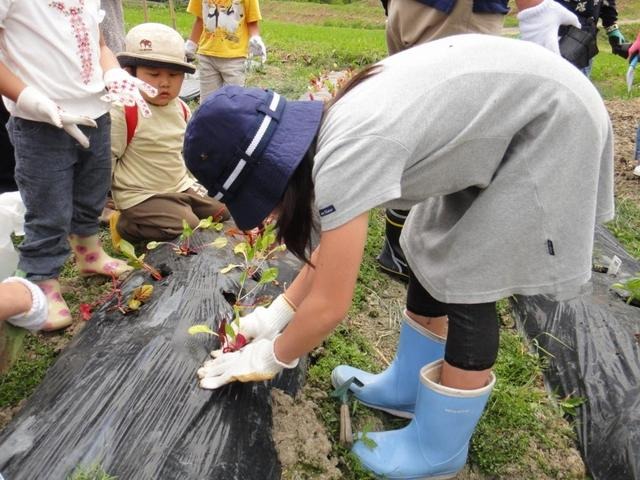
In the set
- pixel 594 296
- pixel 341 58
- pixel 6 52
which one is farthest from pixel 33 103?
pixel 341 58

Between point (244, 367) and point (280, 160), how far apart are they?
0.57 m

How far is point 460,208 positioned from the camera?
4.75 feet

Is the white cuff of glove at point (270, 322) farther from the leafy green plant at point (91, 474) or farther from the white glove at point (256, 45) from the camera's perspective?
the white glove at point (256, 45)

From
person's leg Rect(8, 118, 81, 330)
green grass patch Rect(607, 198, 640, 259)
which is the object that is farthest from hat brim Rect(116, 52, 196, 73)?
green grass patch Rect(607, 198, 640, 259)

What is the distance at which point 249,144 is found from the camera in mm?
1137

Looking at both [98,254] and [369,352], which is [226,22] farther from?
[369,352]

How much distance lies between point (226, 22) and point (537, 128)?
3.05 m

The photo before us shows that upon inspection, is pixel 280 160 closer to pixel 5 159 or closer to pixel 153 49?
pixel 153 49

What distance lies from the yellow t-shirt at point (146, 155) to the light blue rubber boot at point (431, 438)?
5.47 ft

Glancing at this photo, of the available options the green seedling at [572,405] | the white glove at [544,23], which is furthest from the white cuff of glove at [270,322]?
the white glove at [544,23]

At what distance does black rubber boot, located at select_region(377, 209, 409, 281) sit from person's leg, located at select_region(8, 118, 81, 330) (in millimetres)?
1289

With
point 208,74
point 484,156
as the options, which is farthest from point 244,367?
point 208,74

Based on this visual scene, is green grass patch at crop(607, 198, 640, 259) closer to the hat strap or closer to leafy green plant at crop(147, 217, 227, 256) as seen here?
leafy green plant at crop(147, 217, 227, 256)

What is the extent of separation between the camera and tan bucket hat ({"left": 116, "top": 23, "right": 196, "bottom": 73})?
2494 mm
